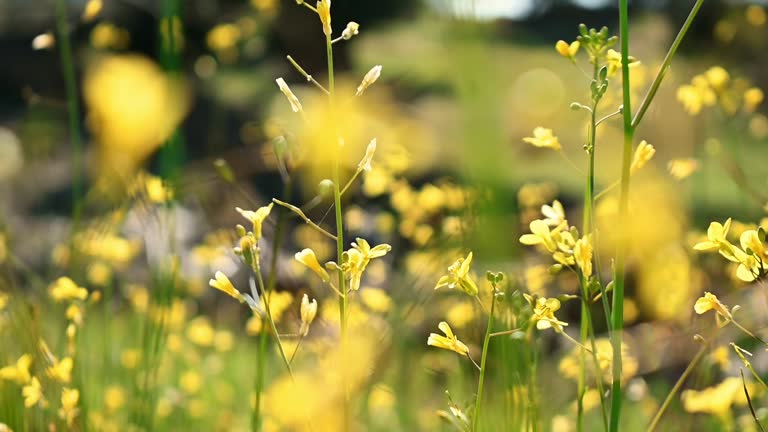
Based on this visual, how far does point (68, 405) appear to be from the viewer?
3.64 ft

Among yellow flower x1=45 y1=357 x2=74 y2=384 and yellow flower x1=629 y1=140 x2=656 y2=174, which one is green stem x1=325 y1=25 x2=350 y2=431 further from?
yellow flower x1=45 y1=357 x2=74 y2=384

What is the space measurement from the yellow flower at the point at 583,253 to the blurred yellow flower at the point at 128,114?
522 millimetres

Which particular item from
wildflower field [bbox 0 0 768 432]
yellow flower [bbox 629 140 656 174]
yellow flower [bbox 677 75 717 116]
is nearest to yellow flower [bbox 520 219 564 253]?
wildflower field [bbox 0 0 768 432]

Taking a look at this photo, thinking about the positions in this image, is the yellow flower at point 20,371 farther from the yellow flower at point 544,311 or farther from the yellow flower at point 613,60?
the yellow flower at point 613,60

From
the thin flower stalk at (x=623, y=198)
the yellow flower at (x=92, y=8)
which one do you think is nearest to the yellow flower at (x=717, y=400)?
the thin flower stalk at (x=623, y=198)

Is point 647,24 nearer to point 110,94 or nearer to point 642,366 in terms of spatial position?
point 110,94

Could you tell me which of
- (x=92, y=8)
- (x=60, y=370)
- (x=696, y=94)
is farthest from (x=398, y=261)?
(x=60, y=370)

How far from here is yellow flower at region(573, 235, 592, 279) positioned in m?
0.79

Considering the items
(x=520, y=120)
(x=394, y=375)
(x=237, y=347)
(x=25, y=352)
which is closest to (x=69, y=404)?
(x=25, y=352)

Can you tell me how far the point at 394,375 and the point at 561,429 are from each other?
0.55 meters

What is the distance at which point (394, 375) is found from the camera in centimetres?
227

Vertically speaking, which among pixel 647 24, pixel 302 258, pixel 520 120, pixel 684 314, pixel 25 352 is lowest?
pixel 520 120

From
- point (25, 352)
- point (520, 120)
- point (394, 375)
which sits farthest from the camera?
point (520, 120)

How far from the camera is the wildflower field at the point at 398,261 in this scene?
797mm
